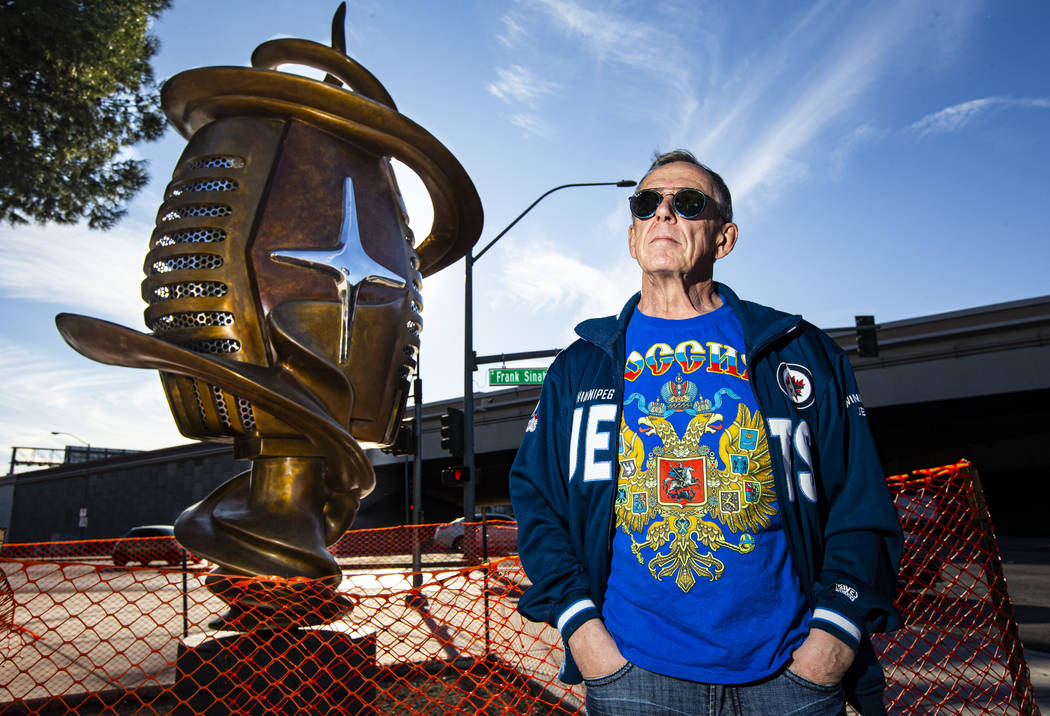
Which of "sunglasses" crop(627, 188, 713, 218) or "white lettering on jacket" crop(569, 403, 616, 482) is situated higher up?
"sunglasses" crop(627, 188, 713, 218)

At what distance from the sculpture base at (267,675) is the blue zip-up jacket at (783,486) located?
2.46m

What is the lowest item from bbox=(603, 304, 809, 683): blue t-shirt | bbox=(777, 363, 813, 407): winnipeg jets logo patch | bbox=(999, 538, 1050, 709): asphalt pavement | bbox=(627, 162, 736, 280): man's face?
bbox=(999, 538, 1050, 709): asphalt pavement

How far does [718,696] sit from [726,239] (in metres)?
1.31

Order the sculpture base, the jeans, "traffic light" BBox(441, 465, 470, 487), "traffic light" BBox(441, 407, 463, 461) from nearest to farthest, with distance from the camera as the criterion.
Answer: the jeans, the sculpture base, "traffic light" BBox(441, 407, 463, 461), "traffic light" BBox(441, 465, 470, 487)

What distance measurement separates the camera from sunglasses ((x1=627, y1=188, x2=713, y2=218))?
6.61ft

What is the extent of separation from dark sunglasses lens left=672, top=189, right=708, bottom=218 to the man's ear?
0.17 metres

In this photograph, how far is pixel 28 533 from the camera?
4228 centimetres

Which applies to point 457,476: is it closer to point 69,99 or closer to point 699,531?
point 69,99

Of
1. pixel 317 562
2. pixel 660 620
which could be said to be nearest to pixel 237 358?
pixel 317 562

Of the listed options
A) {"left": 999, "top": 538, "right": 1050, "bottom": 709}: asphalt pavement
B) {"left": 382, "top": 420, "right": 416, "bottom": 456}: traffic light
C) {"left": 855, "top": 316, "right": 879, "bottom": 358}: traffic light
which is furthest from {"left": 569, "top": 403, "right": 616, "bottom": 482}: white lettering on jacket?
{"left": 855, "top": 316, "right": 879, "bottom": 358}: traffic light

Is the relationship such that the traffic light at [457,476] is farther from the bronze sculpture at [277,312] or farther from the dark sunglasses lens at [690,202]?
the dark sunglasses lens at [690,202]

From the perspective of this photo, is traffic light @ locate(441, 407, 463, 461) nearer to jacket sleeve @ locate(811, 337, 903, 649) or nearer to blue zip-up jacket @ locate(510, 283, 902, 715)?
blue zip-up jacket @ locate(510, 283, 902, 715)

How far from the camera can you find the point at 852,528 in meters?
1.67

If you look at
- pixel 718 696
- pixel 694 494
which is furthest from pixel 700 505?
pixel 718 696
